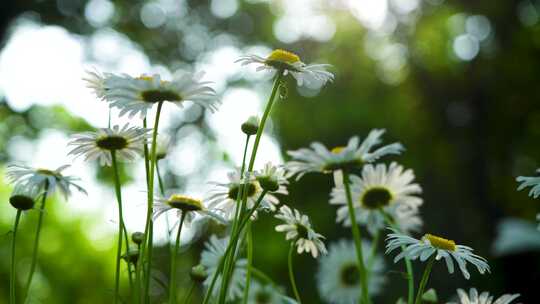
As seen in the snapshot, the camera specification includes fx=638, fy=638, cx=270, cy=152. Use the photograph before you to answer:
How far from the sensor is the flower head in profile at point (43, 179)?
1.31m

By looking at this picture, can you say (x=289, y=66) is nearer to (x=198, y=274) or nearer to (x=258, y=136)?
(x=258, y=136)

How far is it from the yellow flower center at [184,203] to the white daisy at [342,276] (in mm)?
1068

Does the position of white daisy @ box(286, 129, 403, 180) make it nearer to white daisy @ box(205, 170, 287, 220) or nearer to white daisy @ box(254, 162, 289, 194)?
white daisy @ box(254, 162, 289, 194)

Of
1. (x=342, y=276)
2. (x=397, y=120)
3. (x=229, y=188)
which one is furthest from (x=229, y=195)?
(x=397, y=120)

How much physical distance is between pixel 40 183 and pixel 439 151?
1151cm

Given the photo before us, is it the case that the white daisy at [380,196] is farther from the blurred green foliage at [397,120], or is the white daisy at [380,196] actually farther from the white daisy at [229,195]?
the blurred green foliage at [397,120]

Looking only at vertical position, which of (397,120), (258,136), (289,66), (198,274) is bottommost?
(198,274)

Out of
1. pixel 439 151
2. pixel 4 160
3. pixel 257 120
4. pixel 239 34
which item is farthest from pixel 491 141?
pixel 257 120

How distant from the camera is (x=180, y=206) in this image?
1.27 m

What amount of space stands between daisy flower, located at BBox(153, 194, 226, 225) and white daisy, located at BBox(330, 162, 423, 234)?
42 centimetres

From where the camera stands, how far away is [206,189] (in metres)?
1.38

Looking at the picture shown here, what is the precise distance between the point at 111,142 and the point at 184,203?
0.20 meters

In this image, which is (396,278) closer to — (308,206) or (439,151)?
(308,206)

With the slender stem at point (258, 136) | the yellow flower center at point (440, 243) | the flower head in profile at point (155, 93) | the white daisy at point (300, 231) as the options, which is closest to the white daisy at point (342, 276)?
the white daisy at point (300, 231)
